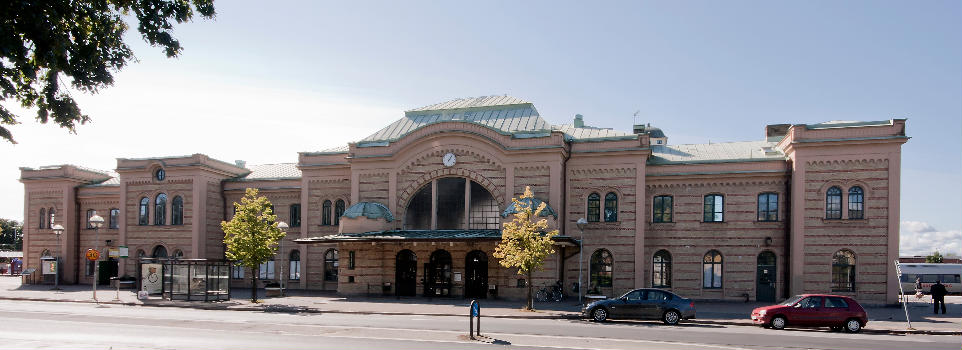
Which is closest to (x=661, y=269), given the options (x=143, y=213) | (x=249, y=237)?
(x=249, y=237)

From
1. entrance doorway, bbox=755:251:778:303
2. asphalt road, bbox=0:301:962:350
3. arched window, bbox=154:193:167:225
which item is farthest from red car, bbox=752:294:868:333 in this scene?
arched window, bbox=154:193:167:225

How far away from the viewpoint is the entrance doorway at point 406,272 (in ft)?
118

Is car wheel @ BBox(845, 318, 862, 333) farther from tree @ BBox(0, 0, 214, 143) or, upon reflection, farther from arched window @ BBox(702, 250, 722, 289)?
tree @ BBox(0, 0, 214, 143)

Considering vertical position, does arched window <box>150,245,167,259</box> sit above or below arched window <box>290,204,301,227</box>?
below

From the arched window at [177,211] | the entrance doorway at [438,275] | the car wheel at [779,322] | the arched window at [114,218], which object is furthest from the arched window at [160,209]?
the car wheel at [779,322]

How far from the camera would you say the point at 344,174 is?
3956 cm

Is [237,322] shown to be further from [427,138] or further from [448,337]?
[427,138]

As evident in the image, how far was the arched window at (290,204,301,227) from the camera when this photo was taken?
139 ft

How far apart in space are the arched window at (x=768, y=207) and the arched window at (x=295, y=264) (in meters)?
26.6

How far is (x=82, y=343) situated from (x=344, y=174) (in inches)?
898

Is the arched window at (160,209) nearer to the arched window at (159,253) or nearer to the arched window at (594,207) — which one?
the arched window at (159,253)

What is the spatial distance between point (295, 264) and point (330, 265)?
2.86m

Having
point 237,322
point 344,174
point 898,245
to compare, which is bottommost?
point 237,322

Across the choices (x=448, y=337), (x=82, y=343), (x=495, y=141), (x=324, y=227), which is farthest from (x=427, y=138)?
(x=82, y=343)
